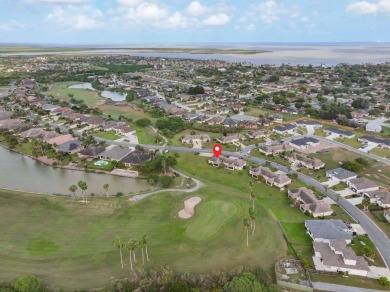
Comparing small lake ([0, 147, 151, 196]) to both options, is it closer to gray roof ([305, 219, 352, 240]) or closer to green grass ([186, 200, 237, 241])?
green grass ([186, 200, 237, 241])

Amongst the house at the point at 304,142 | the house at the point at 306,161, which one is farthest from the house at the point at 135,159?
the house at the point at 304,142

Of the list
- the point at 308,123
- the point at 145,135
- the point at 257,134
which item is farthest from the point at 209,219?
the point at 308,123

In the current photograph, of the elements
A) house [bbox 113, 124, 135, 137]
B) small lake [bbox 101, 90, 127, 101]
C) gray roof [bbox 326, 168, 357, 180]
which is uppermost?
small lake [bbox 101, 90, 127, 101]

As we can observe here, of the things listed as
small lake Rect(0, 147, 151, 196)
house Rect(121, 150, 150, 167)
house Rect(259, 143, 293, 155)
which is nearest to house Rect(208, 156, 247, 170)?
house Rect(259, 143, 293, 155)

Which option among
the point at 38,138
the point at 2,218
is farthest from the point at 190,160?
the point at 38,138

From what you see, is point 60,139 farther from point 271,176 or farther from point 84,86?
point 84,86
